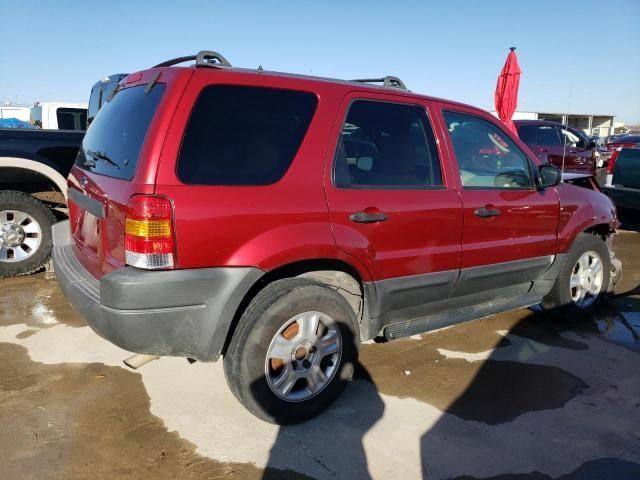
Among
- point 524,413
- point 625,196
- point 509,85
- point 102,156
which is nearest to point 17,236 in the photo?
point 102,156

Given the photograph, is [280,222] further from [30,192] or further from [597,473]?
[30,192]

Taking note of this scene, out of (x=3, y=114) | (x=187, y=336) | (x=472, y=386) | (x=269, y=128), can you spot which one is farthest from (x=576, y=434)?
(x=3, y=114)

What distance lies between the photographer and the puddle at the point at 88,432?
2.43 meters

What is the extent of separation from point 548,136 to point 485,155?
26.7ft

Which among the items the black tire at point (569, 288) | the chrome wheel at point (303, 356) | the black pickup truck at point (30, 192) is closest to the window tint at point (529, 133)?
the black tire at point (569, 288)

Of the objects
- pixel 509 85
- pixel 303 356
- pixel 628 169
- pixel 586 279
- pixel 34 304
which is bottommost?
pixel 34 304

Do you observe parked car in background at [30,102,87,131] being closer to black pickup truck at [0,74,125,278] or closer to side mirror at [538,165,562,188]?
black pickup truck at [0,74,125,278]

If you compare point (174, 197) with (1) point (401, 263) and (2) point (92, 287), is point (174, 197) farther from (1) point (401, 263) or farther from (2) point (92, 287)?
(1) point (401, 263)

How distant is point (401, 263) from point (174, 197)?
1.44 m

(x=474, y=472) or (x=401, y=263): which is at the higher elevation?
(x=401, y=263)

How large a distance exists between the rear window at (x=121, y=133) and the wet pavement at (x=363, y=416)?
54.3 inches

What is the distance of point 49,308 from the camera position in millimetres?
4527

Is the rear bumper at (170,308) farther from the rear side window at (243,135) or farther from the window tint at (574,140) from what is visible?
the window tint at (574,140)

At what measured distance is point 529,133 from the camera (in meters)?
10.8
